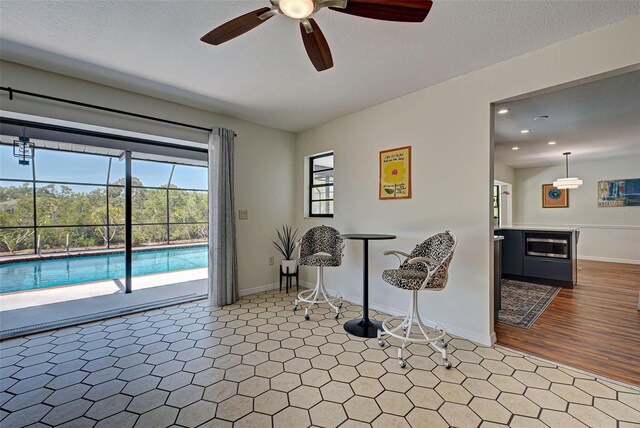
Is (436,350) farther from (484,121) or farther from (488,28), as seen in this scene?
(488,28)

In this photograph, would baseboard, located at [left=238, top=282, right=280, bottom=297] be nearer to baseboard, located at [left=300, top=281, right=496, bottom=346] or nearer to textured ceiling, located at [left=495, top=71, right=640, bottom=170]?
baseboard, located at [left=300, top=281, right=496, bottom=346]

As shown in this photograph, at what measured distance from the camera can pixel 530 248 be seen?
4.75 m

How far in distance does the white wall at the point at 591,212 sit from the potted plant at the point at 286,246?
23.4 feet

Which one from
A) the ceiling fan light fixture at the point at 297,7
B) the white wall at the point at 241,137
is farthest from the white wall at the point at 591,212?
the ceiling fan light fixture at the point at 297,7

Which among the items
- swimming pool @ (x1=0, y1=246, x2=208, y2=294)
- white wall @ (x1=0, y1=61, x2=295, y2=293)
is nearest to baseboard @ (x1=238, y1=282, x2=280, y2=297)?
white wall @ (x1=0, y1=61, x2=295, y2=293)

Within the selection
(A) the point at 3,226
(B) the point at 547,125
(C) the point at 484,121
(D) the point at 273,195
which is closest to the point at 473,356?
(C) the point at 484,121

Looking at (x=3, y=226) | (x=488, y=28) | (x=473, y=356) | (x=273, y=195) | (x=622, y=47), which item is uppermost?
(x=488, y=28)

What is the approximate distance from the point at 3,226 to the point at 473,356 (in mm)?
5909

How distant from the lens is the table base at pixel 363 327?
2.66m

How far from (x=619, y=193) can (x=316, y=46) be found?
8.60 metres

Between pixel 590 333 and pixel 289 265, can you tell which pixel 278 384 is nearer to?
pixel 289 265

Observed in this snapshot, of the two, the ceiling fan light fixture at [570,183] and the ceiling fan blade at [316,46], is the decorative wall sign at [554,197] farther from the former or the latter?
the ceiling fan blade at [316,46]

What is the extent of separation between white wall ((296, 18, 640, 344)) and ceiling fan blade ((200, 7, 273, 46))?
2034mm

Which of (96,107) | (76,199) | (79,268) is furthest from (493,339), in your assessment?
(79,268)
